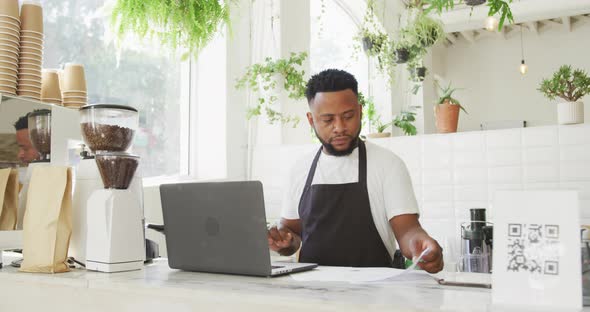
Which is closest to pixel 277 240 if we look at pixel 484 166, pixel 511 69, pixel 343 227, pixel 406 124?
pixel 343 227

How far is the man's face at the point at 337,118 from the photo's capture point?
7.02ft

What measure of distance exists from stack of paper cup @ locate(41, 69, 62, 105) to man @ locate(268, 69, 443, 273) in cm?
102

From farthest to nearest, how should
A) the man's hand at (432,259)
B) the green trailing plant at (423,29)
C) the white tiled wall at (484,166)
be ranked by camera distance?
the green trailing plant at (423,29) → the white tiled wall at (484,166) → the man's hand at (432,259)

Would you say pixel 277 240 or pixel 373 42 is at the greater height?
pixel 373 42

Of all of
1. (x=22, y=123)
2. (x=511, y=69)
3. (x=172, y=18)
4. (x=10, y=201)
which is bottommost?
(x=10, y=201)

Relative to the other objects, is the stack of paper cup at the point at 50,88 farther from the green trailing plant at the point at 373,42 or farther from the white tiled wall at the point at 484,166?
the green trailing plant at the point at 373,42

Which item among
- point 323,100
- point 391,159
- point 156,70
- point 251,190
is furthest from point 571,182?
point 156,70

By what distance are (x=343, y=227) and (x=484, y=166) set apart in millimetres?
1458

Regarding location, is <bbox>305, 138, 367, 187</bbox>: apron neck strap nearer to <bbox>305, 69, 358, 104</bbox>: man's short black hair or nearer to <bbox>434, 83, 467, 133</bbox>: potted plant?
<bbox>305, 69, 358, 104</bbox>: man's short black hair

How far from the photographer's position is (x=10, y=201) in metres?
1.85

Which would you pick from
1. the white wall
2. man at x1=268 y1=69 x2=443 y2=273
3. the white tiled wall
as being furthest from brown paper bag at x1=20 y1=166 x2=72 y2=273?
the white wall

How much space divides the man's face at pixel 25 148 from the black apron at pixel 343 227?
1.07 m

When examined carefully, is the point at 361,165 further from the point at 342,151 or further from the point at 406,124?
the point at 406,124

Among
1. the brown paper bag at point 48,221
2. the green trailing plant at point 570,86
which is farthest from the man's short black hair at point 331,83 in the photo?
the green trailing plant at point 570,86
